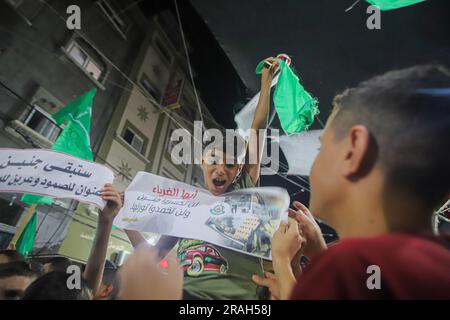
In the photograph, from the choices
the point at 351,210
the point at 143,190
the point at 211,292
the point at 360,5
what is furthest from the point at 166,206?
the point at 360,5

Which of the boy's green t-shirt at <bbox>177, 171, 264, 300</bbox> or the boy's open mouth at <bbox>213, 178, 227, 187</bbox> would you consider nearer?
the boy's green t-shirt at <bbox>177, 171, 264, 300</bbox>

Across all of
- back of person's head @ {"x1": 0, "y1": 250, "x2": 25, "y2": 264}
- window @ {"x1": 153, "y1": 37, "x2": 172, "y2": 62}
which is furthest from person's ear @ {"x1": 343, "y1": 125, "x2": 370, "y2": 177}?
window @ {"x1": 153, "y1": 37, "x2": 172, "y2": 62}

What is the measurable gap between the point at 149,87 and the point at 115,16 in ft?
8.39

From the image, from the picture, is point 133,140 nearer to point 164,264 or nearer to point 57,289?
point 57,289

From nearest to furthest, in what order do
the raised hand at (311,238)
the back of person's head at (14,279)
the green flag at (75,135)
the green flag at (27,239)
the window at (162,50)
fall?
the raised hand at (311,238) < the back of person's head at (14,279) < the green flag at (75,135) < the green flag at (27,239) < the window at (162,50)

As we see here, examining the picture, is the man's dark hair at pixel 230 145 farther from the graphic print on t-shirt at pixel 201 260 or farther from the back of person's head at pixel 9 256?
the back of person's head at pixel 9 256

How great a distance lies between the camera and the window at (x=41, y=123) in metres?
6.55

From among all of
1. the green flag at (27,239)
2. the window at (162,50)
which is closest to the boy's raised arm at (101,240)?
the green flag at (27,239)

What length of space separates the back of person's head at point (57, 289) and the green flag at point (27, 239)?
382 cm

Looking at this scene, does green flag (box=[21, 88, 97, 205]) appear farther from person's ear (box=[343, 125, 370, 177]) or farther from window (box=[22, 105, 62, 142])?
person's ear (box=[343, 125, 370, 177])

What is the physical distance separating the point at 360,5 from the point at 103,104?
7.64 metres

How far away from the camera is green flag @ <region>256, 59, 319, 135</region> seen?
2.70 metres

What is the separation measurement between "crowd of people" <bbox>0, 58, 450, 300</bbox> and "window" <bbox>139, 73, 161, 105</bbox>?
9.15 meters

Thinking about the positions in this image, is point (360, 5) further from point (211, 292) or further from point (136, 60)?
point (136, 60)
